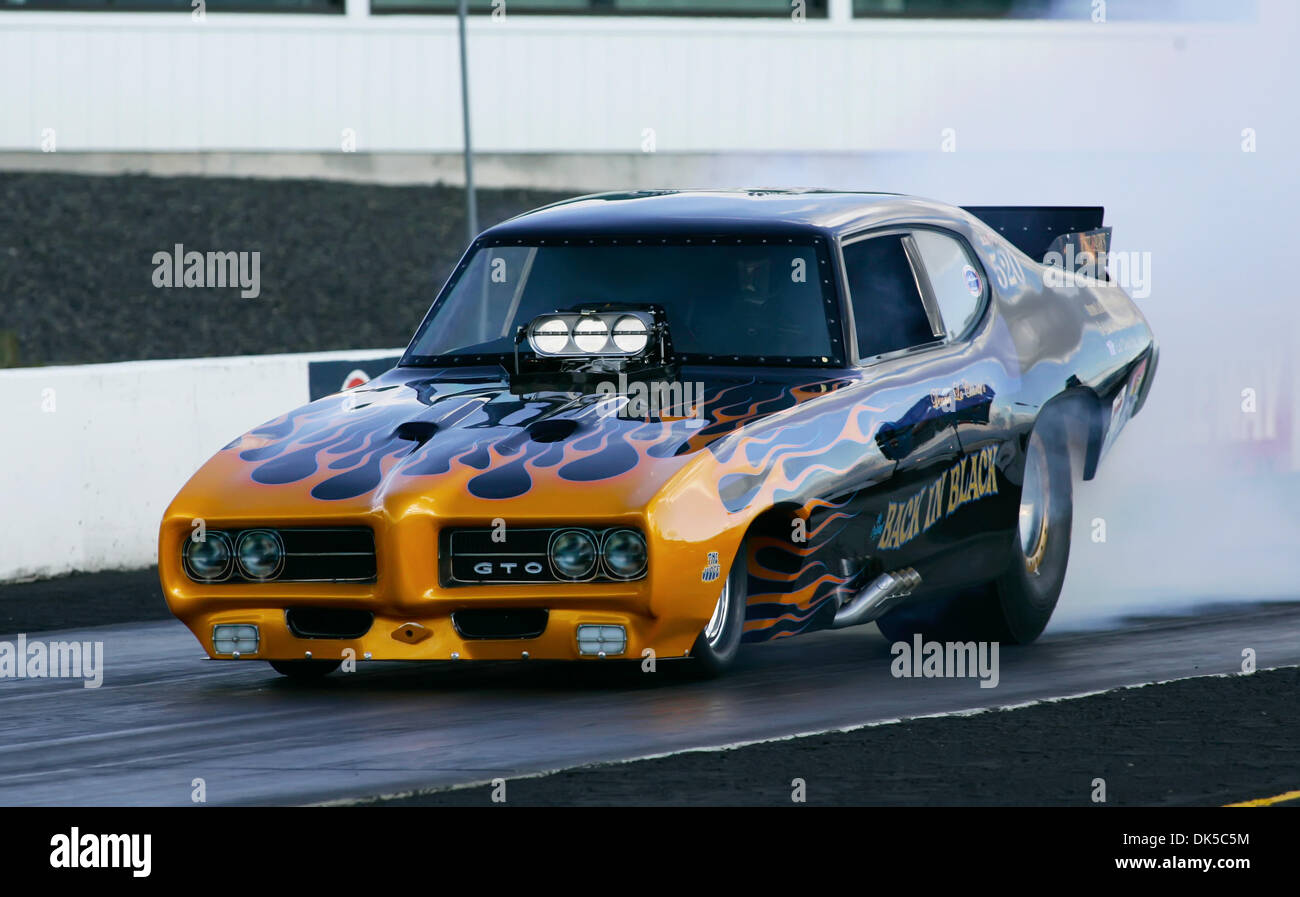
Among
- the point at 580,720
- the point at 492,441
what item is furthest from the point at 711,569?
the point at 492,441

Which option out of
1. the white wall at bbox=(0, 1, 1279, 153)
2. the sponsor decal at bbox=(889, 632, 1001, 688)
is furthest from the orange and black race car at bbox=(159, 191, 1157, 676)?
the white wall at bbox=(0, 1, 1279, 153)

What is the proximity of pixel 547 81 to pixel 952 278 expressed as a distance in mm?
23147

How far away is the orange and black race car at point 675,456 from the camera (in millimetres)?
8148

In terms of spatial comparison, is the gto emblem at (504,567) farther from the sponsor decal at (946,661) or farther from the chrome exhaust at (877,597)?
the sponsor decal at (946,661)

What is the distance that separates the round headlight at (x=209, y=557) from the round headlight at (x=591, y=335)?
4.79ft

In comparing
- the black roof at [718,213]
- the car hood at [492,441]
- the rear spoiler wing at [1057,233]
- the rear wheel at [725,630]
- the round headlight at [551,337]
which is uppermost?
the black roof at [718,213]

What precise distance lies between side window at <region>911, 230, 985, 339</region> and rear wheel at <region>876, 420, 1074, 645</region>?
57cm

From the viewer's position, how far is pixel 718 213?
31.2 feet

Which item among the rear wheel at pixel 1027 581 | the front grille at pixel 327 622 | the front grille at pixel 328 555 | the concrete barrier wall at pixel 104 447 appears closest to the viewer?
the front grille at pixel 328 555

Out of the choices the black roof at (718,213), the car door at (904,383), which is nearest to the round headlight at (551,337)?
the black roof at (718,213)

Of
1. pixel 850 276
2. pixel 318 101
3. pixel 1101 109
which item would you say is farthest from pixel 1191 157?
pixel 318 101

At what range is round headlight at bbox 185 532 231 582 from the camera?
8469mm

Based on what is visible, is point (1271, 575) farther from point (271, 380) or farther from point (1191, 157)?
point (271, 380)

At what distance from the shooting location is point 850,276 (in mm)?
9273
